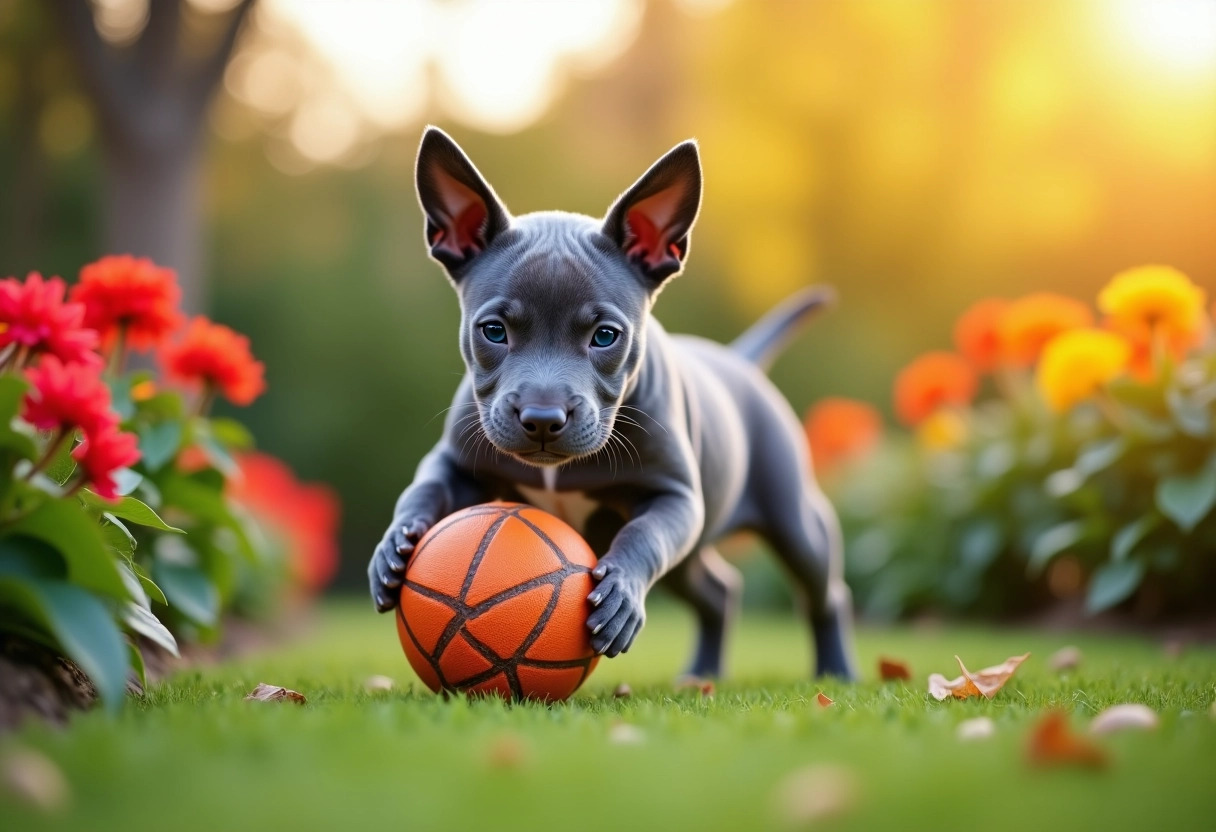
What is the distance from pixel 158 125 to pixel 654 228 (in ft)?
22.5

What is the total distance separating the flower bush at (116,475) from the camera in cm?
240

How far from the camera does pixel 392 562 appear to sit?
10.8ft

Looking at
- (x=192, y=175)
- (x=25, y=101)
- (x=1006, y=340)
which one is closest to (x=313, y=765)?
(x=1006, y=340)

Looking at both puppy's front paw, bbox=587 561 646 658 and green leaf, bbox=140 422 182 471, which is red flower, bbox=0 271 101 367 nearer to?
green leaf, bbox=140 422 182 471

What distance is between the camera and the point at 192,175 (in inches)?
369

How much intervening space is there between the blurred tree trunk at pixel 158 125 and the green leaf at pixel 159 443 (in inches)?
219

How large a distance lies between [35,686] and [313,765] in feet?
2.76

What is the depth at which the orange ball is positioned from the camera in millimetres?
3072

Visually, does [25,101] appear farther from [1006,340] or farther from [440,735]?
[440,735]

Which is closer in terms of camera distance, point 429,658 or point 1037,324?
point 429,658

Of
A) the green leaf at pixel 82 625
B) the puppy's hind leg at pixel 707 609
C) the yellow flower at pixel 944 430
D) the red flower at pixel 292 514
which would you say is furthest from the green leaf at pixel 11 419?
the yellow flower at pixel 944 430

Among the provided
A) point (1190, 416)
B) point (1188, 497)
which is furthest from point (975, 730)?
point (1190, 416)

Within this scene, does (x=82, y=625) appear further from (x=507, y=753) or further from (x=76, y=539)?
(x=507, y=753)

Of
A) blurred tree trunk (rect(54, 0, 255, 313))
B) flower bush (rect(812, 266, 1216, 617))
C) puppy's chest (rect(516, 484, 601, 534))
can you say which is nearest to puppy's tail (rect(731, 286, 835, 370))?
flower bush (rect(812, 266, 1216, 617))
